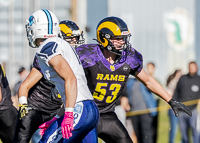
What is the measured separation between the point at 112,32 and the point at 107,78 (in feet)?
1.50

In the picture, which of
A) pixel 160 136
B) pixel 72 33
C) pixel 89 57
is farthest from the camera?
pixel 160 136

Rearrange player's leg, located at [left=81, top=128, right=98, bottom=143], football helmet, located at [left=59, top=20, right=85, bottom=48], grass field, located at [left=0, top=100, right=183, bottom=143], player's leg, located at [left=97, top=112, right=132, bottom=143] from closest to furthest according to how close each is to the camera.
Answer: player's leg, located at [left=81, top=128, right=98, bottom=143], player's leg, located at [left=97, top=112, right=132, bottom=143], football helmet, located at [left=59, top=20, right=85, bottom=48], grass field, located at [left=0, top=100, right=183, bottom=143]

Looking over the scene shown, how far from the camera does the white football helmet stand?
4453 millimetres

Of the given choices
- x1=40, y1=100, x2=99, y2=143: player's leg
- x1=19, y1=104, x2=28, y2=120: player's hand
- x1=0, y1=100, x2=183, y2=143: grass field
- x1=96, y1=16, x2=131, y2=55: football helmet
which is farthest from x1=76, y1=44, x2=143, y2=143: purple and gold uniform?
x1=0, y1=100, x2=183, y2=143: grass field

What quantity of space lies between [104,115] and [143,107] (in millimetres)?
3708

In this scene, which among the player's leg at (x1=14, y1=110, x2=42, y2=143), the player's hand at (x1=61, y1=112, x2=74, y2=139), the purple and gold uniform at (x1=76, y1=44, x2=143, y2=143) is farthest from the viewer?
the player's leg at (x1=14, y1=110, x2=42, y2=143)

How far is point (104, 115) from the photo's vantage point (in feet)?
16.5

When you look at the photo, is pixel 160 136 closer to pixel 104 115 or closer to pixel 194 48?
pixel 104 115

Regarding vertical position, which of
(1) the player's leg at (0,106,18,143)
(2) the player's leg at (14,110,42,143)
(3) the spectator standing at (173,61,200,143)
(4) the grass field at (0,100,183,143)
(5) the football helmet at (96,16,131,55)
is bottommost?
(4) the grass field at (0,100,183,143)

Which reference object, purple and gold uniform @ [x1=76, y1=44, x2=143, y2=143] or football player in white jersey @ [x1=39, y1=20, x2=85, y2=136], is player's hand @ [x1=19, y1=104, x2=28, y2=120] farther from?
football player in white jersey @ [x1=39, y1=20, x2=85, y2=136]

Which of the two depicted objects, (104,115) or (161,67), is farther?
(161,67)

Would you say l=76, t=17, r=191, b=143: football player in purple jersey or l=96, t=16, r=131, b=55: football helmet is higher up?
l=96, t=16, r=131, b=55: football helmet

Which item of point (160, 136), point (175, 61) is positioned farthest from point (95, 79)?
point (175, 61)

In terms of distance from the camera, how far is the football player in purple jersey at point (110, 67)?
482cm
